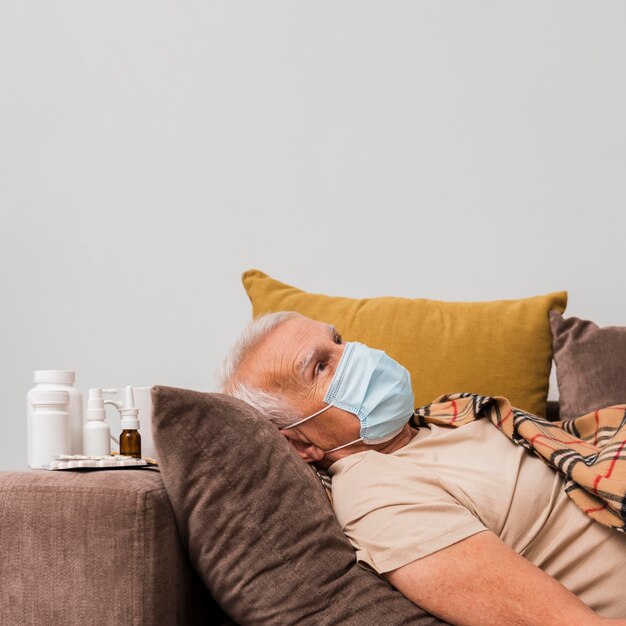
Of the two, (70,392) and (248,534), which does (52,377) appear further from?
(248,534)

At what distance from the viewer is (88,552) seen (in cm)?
99

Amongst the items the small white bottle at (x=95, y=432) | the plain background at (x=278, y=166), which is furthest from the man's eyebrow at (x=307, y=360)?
the plain background at (x=278, y=166)

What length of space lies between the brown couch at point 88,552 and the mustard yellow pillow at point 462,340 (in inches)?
33.2

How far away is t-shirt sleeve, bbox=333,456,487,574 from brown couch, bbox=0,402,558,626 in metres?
0.27

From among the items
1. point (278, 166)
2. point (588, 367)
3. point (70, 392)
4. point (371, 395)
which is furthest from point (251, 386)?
point (278, 166)

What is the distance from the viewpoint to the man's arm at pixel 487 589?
3.26 feet

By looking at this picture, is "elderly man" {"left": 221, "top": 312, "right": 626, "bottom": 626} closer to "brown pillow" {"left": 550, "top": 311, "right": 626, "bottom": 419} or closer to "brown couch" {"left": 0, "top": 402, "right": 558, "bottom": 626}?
"brown couch" {"left": 0, "top": 402, "right": 558, "bottom": 626}

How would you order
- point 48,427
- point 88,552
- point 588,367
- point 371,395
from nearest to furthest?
point 88,552 → point 48,427 → point 371,395 → point 588,367

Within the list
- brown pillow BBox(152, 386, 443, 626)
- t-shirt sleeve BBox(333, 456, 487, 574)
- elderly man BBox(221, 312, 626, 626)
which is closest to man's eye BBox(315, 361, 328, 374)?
elderly man BBox(221, 312, 626, 626)

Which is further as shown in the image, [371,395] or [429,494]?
[371,395]

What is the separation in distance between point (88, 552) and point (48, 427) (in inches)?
14.4

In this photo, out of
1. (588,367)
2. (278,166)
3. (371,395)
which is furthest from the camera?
(278,166)

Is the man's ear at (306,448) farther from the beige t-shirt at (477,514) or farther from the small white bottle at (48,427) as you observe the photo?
the small white bottle at (48,427)

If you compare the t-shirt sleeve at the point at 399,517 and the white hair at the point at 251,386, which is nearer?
the t-shirt sleeve at the point at 399,517
